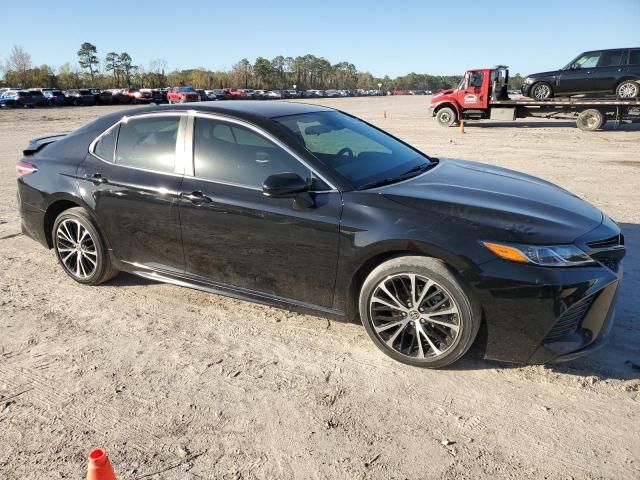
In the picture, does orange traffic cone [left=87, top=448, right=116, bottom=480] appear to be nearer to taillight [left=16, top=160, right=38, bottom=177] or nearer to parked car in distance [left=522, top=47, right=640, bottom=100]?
taillight [left=16, top=160, right=38, bottom=177]

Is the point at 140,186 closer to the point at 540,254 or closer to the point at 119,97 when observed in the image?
the point at 540,254

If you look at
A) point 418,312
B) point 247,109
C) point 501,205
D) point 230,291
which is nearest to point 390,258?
point 418,312

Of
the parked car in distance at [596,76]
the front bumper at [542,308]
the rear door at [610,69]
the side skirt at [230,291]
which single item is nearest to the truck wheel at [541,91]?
the parked car in distance at [596,76]

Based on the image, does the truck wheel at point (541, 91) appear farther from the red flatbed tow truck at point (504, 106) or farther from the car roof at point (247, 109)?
the car roof at point (247, 109)

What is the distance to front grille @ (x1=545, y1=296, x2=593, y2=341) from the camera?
9.64 ft

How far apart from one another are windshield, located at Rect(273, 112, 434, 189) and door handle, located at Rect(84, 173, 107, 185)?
1.66m

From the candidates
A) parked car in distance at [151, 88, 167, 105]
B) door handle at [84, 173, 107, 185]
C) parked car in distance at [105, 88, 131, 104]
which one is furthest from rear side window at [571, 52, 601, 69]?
parked car in distance at [105, 88, 131, 104]

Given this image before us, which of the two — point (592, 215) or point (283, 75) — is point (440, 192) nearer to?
point (592, 215)

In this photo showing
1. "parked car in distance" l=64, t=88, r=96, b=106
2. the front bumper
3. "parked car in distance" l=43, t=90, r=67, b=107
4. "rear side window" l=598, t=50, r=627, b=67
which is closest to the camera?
the front bumper

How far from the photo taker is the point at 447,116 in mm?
23000

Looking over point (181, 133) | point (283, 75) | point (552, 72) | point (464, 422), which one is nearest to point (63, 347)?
point (181, 133)

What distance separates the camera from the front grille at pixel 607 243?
3.14m

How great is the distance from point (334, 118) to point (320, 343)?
2033mm

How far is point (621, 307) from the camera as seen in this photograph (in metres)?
4.03
